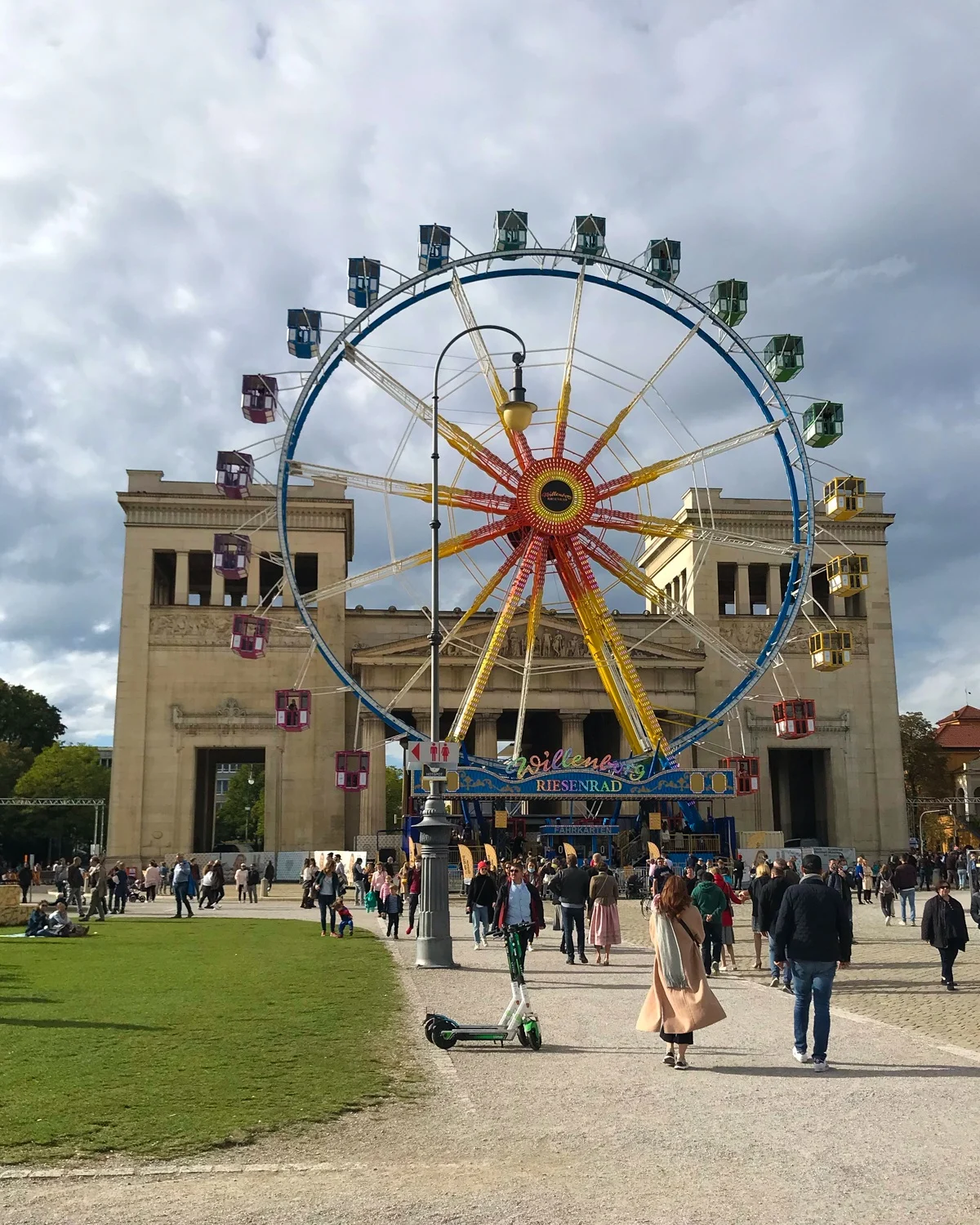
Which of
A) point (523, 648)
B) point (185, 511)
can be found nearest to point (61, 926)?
point (523, 648)

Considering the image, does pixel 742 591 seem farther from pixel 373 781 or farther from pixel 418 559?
pixel 418 559

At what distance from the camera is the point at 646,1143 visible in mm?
8320

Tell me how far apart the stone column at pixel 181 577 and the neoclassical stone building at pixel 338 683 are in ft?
0.44

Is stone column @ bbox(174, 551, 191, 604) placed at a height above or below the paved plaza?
above

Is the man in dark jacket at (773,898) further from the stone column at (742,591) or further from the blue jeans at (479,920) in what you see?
the stone column at (742,591)

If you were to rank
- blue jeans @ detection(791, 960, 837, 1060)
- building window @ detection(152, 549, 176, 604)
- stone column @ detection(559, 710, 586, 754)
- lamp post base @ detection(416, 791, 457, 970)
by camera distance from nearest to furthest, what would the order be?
1. blue jeans @ detection(791, 960, 837, 1060)
2. lamp post base @ detection(416, 791, 457, 970)
3. stone column @ detection(559, 710, 586, 754)
4. building window @ detection(152, 549, 176, 604)

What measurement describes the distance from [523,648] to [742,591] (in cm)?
1534

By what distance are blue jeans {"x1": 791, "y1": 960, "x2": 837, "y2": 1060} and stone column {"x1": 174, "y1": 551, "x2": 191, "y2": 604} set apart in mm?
59217

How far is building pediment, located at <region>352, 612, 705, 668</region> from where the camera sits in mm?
62281

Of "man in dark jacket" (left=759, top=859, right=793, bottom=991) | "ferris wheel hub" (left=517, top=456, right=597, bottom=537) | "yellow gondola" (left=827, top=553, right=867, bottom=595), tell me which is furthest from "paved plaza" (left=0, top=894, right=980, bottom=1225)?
"yellow gondola" (left=827, top=553, right=867, bottom=595)

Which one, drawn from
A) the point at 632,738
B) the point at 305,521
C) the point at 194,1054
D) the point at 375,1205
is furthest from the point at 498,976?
the point at 305,521

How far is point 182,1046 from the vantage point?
1181 centimetres

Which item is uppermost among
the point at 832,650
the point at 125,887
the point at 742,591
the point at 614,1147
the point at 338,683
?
the point at 742,591

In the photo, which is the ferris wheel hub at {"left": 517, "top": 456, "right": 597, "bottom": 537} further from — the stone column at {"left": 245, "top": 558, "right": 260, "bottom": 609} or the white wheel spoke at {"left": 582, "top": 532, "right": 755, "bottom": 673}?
the stone column at {"left": 245, "top": 558, "right": 260, "bottom": 609}
